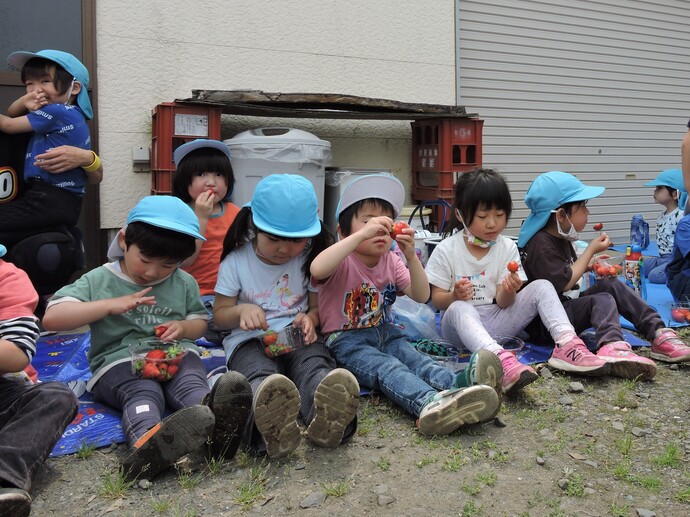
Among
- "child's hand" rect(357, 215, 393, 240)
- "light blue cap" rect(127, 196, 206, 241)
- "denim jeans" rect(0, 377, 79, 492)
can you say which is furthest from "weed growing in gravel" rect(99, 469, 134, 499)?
"child's hand" rect(357, 215, 393, 240)

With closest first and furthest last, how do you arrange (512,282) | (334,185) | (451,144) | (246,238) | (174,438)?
1. (174,438)
2. (246,238)
3. (512,282)
4. (334,185)
5. (451,144)

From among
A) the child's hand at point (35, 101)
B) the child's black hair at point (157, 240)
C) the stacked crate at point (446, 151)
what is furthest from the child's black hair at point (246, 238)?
the stacked crate at point (446, 151)

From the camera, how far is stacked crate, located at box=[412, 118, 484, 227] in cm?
585

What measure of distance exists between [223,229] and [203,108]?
4.80ft

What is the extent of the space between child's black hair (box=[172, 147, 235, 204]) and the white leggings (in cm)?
160

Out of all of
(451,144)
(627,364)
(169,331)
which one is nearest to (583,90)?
(451,144)

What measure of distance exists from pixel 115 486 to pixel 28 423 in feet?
1.17

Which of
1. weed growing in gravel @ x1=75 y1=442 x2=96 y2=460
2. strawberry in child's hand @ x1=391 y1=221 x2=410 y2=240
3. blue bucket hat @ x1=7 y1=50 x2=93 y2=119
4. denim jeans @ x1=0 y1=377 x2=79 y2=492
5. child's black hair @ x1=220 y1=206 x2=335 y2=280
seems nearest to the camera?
denim jeans @ x1=0 y1=377 x2=79 y2=492

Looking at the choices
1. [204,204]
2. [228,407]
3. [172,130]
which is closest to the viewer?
[228,407]

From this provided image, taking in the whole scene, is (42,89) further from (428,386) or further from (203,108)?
(428,386)

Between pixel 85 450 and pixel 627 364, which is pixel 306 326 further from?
pixel 627 364

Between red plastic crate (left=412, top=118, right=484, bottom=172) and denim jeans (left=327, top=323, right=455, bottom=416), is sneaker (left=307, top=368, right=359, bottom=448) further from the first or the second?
red plastic crate (left=412, top=118, right=484, bottom=172)

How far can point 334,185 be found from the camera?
5465 millimetres

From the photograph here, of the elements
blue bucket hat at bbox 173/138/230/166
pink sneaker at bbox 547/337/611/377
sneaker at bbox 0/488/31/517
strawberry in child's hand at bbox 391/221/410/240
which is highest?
blue bucket hat at bbox 173/138/230/166
